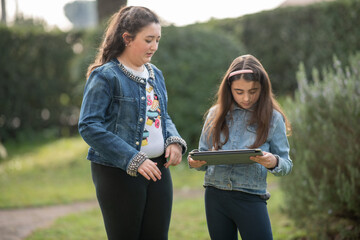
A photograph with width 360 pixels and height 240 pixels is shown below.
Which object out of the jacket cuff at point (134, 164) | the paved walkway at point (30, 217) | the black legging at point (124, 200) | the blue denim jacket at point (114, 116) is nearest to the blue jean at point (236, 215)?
the black legging at point (124, 200)

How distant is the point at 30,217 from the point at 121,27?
4227 millimetres

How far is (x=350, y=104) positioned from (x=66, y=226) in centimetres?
362

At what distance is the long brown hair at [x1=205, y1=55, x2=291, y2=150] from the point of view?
8.28 ft

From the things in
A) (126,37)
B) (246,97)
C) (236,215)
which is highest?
(126,37)

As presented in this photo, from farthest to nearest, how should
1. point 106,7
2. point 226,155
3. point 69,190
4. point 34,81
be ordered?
point 34,81
point 106,7
point 69,190
point 226,155

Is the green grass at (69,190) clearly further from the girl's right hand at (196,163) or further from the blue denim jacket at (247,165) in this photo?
the girl's right hand at (196,163)

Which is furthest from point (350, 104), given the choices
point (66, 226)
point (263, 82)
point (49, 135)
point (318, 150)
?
point (49, 135)

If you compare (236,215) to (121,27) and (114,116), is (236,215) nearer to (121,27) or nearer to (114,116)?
(114,116)

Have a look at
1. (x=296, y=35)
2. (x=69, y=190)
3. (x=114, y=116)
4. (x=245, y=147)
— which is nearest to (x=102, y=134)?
(x=114, y=116)

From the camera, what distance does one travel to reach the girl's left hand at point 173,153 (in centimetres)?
249

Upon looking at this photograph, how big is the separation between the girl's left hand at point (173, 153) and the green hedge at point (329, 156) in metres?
1.84

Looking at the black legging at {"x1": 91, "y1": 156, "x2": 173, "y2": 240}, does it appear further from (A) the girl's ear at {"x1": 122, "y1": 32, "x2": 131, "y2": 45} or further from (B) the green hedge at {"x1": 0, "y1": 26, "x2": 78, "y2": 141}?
(B) the green hedge at {"x1": 0, "y1": 26, "x2": 78, "y2": 141}

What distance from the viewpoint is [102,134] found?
2213mm

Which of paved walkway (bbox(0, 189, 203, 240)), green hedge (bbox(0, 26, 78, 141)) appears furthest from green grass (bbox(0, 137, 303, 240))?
green hedge (bbox(0, 26, 78, 141))
